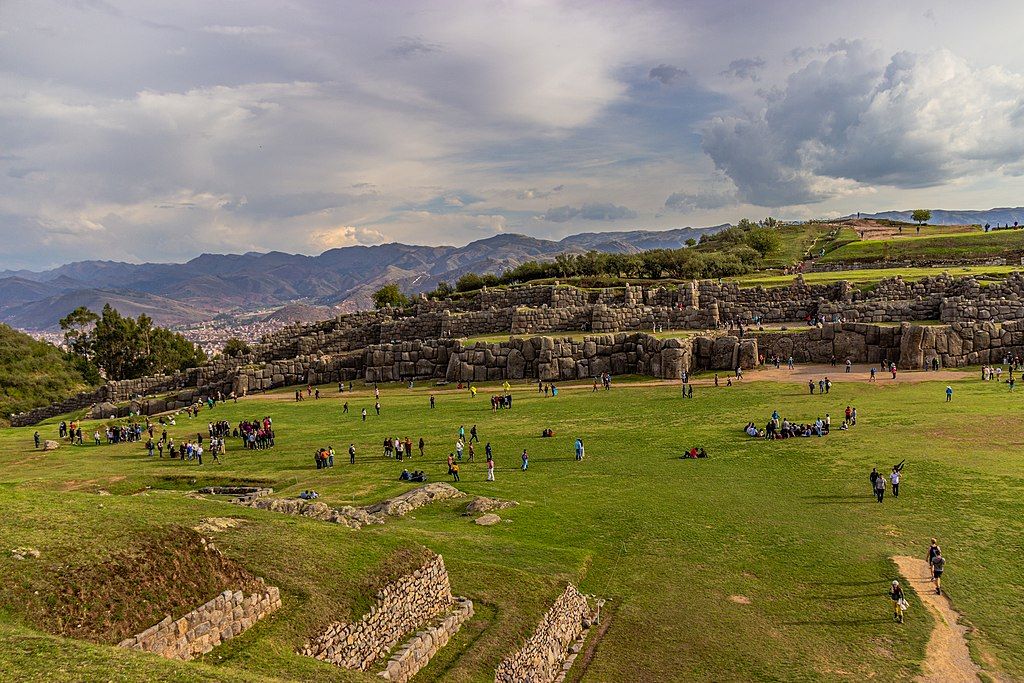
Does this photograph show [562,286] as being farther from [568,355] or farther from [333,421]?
[333,421]

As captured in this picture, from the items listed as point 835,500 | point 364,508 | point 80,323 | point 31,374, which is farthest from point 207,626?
point 80,323

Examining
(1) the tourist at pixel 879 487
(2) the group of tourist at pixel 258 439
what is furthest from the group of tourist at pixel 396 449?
(1) the tourist at pixel 879 487

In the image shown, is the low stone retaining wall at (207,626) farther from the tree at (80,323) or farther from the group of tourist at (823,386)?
the tree at (80,323)

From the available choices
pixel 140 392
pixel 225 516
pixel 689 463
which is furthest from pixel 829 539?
pixel 140 392

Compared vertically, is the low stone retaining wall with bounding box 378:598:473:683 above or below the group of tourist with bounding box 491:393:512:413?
below

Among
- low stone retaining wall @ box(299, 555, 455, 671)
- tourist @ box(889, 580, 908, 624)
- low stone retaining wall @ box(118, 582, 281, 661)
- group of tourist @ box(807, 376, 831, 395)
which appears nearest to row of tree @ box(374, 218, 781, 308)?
group of tourist @ box(807, 376, 831, 395)

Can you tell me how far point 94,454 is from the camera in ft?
114

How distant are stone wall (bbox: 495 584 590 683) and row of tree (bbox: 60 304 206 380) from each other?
71128 mm

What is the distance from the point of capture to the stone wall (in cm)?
1316

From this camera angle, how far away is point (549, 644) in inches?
570

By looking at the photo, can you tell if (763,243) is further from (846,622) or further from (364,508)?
(846,622)

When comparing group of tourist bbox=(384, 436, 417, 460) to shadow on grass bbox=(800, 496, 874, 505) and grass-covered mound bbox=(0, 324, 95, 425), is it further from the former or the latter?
grass-covered mound bbox=(0, 324, 95, 425)

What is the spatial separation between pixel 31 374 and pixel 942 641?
83148 mm

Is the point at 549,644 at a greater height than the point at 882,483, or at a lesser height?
lesser
